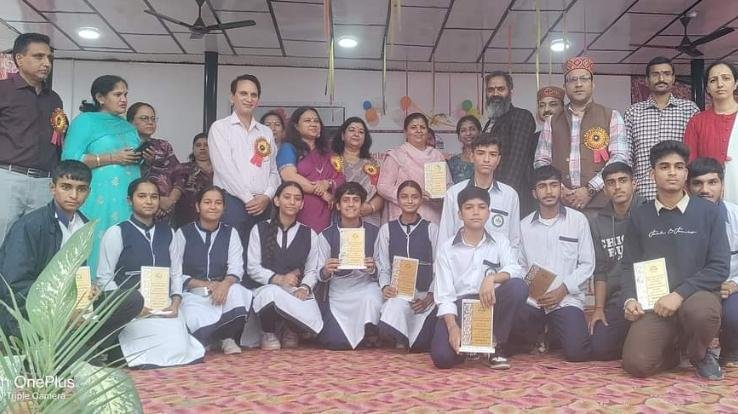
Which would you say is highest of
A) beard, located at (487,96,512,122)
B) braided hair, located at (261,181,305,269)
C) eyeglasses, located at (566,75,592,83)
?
eyeglasses, located at (566,75,592,83)

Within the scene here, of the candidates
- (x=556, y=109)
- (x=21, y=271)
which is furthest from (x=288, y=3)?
(x=21, y=271)

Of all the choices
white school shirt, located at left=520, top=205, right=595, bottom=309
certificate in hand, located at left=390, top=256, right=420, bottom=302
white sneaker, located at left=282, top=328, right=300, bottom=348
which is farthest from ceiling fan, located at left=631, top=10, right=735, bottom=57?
white sneaker, located at left=282, top=328, right=300, bottom=348

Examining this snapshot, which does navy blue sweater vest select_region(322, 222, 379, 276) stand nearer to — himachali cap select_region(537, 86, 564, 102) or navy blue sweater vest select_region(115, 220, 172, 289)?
navy blue sweater vest select_region(115, 220, 172, 289)

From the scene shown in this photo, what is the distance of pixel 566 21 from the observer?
20.7ft

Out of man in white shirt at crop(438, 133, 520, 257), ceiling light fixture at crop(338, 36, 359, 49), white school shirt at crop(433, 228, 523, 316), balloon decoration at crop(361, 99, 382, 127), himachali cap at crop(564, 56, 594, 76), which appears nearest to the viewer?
white school shirt at crop(433, 228, 523, 316)

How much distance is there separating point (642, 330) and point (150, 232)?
246 centimetres

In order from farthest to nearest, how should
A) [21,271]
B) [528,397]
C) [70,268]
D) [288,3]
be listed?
[288,3] < [21,271] < [528,397] < [70,268]

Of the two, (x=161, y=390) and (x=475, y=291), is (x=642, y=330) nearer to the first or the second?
(x=475, y=291)

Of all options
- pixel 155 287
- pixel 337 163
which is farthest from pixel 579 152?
pixel 155 287

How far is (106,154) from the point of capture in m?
3.44

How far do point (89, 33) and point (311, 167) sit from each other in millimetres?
→ 4247

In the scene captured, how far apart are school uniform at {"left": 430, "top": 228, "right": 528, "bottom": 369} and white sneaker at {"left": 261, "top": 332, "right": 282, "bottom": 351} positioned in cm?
103

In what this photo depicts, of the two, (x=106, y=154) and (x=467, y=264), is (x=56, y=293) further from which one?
(x=106, y=154)

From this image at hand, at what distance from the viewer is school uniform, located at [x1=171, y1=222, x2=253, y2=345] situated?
3.31m
